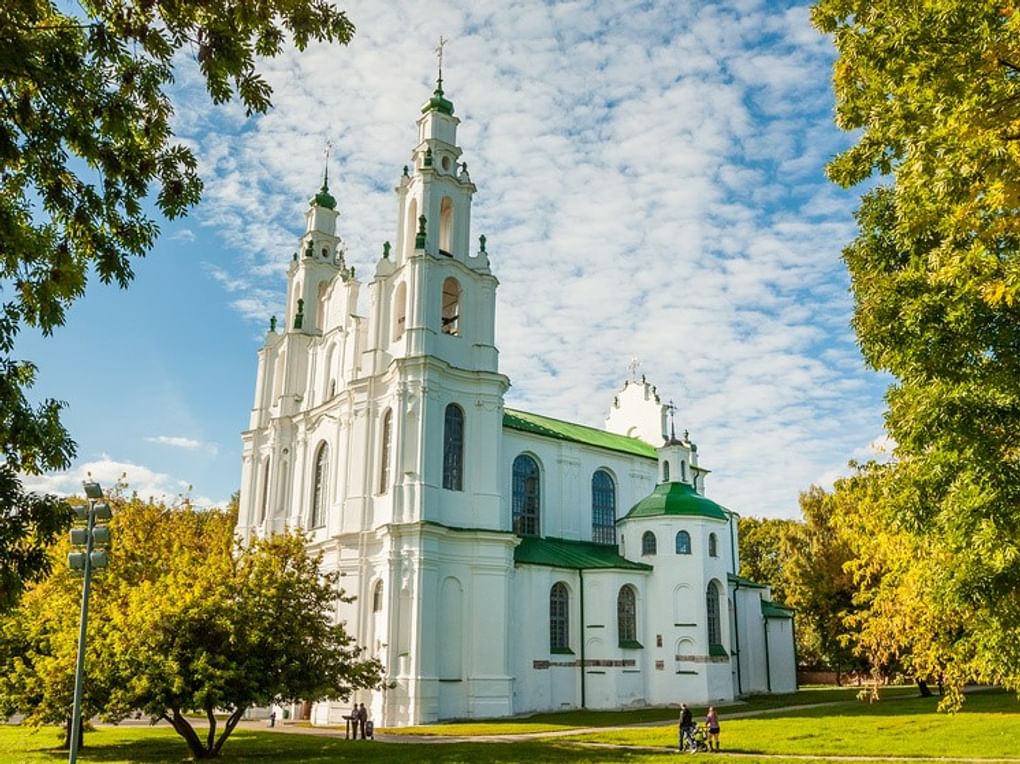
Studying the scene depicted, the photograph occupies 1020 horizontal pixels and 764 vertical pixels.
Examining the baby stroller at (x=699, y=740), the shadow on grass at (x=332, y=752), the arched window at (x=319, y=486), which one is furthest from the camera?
the arched window at (x=319, y=486)

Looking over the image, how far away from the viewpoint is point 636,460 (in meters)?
48.2

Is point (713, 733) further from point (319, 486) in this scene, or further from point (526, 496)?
point (319, 486)

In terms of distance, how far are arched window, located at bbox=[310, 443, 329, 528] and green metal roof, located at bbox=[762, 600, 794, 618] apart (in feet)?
88.2

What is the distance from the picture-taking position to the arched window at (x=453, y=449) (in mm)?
36844

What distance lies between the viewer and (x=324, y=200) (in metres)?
49.2

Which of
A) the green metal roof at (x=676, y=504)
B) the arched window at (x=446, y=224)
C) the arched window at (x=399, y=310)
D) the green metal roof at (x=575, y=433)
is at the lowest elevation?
the green metal roof at (x=676, y=504)

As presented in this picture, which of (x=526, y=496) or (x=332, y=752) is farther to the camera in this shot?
(x=526, y=496)

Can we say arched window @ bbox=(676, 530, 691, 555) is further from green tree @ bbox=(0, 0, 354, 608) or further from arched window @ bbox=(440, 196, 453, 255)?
green tree @ bbox=(0, 0, 354, 608)

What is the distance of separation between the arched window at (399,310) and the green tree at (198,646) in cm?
1492

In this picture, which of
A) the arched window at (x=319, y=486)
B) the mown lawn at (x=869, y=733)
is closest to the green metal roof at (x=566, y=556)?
the mown lawn at (x=869, y=733)

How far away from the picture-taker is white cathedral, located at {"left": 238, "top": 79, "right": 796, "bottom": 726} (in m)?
34.7

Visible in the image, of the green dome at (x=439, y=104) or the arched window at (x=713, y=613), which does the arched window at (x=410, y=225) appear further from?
the arched window at (x=713, y=613)

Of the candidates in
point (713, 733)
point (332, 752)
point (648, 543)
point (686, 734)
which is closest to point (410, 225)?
point (648, 543)

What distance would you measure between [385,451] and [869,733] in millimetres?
21212
